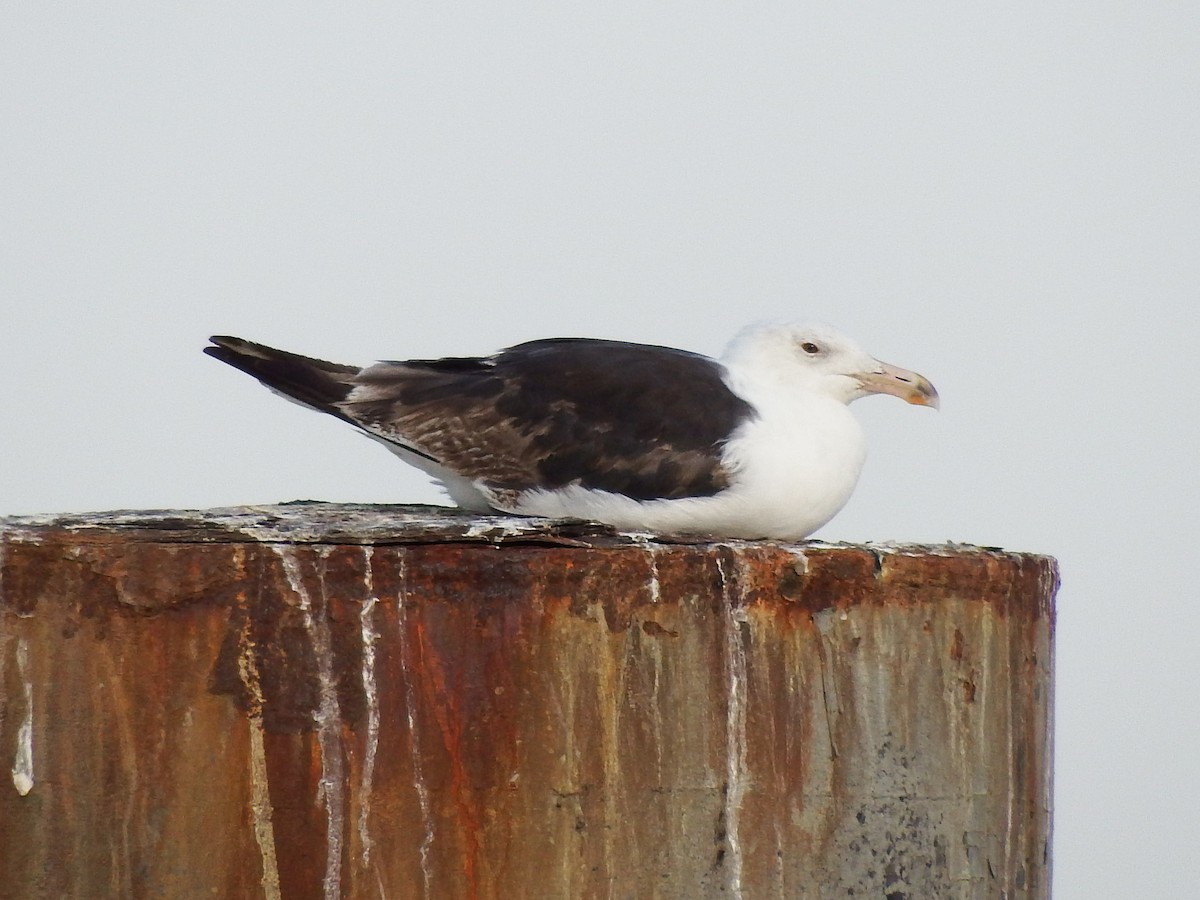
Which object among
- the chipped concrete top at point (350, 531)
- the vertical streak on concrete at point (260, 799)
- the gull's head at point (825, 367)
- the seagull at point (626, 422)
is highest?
the gull's head at point (825, 367)

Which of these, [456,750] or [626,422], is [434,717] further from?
[626,422]

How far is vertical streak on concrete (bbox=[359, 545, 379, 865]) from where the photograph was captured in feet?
16.6

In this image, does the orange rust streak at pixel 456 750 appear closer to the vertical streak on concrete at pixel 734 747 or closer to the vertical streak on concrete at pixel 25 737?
the vertical streak on concrete at pixel 734 747

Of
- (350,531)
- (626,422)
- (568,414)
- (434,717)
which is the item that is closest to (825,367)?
(626,422)

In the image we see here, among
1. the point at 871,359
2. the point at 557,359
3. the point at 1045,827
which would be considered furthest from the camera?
the point at 871,359

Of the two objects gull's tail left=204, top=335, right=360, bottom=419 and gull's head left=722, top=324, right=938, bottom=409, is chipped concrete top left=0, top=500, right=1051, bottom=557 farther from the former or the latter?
gull's head left=722, top=324, right=938, bottom=409

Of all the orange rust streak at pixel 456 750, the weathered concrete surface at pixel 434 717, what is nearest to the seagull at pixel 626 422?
the weathered concrete surface at pixel 434 717

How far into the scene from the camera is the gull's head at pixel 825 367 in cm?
800

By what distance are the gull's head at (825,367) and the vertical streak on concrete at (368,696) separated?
3.22m

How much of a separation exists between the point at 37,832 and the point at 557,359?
3.31 meters

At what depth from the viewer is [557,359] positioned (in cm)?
755

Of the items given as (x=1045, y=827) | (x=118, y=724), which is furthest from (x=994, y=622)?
(x=118, y=724)

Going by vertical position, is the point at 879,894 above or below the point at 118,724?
below

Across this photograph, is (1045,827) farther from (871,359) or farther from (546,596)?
(871,359)
